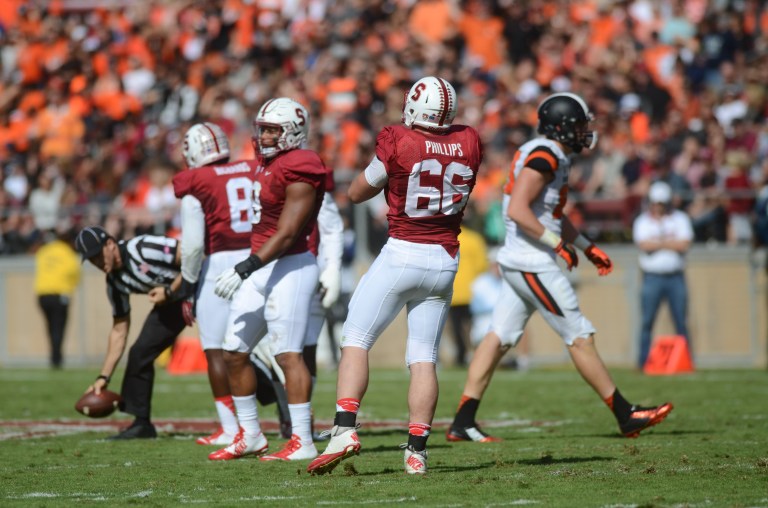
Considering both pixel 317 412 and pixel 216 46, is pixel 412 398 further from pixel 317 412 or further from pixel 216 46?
pixel 216 46

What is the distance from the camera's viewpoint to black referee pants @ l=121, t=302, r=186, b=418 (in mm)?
8875

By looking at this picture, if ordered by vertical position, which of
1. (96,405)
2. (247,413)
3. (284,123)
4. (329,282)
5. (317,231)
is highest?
(284,123)

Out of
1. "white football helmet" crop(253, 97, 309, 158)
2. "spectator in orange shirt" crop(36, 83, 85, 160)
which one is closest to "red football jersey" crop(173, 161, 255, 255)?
"white football helmet" crop(253, 97, 309, 158)

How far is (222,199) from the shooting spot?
7914mm

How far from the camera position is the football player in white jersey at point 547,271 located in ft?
26.6

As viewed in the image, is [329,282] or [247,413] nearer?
[247,413]

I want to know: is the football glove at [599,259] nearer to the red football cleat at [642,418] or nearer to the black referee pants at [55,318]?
the red football cleat at [642,418]

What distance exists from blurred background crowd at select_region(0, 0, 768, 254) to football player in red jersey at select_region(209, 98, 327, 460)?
8580 millimetres

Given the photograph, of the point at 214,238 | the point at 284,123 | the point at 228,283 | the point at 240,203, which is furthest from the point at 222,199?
the point at 228,283

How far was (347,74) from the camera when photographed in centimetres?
1877

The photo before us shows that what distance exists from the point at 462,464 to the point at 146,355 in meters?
2.83

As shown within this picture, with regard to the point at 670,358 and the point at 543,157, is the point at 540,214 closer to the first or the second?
the point at 543,157

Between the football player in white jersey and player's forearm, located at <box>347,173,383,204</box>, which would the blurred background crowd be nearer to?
the football player in white jersey

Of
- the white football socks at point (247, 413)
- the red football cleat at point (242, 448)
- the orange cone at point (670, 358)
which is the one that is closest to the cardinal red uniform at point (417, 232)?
the white football socks at point (247, 413)
